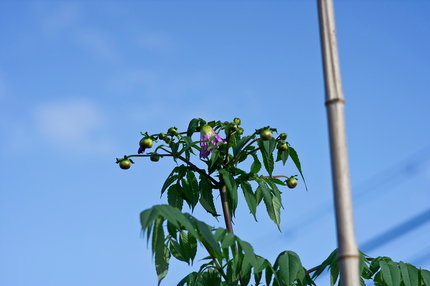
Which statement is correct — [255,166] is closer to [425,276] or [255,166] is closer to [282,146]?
[282,146]

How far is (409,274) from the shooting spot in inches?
88.0

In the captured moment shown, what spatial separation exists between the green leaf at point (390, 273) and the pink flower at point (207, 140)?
82 centimetres

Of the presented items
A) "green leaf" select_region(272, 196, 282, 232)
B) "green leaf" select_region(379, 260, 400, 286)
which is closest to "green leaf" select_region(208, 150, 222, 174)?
"green leaf" select_region(272, 196, 282, 232)

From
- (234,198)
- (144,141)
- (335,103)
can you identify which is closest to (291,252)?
(234,198)

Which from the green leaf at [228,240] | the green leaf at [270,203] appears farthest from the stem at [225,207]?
the green leaf at [228,240]

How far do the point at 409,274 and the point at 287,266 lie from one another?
513 millimetres

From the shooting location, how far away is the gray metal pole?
115 cm

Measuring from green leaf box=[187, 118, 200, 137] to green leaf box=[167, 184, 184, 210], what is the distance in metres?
0.25

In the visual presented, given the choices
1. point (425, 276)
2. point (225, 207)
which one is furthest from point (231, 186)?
point (425, 276)

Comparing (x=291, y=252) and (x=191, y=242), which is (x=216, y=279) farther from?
(x=291, y=252)

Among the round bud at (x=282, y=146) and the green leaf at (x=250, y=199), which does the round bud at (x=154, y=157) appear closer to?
the green leaf at (x=250, y=199)

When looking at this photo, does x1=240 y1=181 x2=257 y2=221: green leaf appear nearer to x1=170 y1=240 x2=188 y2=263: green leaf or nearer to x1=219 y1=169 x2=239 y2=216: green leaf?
x1=219 y1=169 x2=239 y2=216: green leaf

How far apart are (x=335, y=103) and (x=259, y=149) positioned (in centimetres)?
124

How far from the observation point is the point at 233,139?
249 cm
